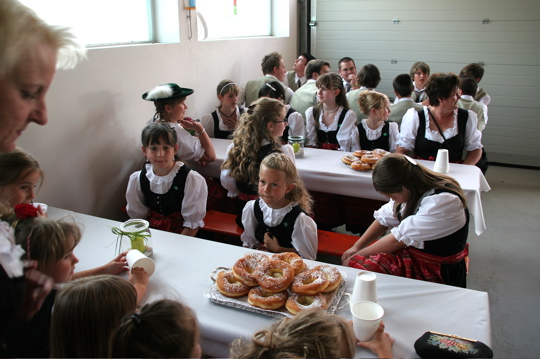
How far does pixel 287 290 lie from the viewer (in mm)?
1698

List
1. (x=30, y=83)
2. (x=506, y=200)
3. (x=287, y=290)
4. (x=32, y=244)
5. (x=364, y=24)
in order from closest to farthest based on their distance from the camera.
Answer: (x=30, y=83) → (x=32, y=244) → (x=287, y=290) → (x=506, y=200) → (x=364, y=24)

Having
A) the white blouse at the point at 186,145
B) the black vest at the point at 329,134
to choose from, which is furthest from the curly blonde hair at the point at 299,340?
the black vest at the point at 329,134

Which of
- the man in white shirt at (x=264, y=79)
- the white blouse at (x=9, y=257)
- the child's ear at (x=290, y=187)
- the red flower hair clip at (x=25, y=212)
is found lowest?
the child's ear at (x=290, y=187)

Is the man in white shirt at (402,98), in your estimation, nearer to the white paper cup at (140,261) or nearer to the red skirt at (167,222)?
the red skirt at (167,222)

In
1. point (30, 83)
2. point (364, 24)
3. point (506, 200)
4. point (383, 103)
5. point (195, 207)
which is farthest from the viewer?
point (364, 24)

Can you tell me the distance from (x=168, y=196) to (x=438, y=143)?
2.41 meters

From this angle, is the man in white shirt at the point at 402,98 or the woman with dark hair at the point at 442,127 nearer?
the woman with dark hair at the point at 442,127

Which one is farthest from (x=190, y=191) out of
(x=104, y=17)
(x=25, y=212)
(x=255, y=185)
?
(x=104, y=17)

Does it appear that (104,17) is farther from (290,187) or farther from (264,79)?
(290,187)

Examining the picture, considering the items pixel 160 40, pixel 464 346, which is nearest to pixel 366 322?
pixel 464 346

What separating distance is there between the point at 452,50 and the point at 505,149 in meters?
1.72

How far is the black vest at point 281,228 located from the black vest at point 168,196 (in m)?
0.56

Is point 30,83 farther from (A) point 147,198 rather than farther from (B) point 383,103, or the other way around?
(B) point 383,103

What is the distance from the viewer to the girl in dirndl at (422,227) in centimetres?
214
